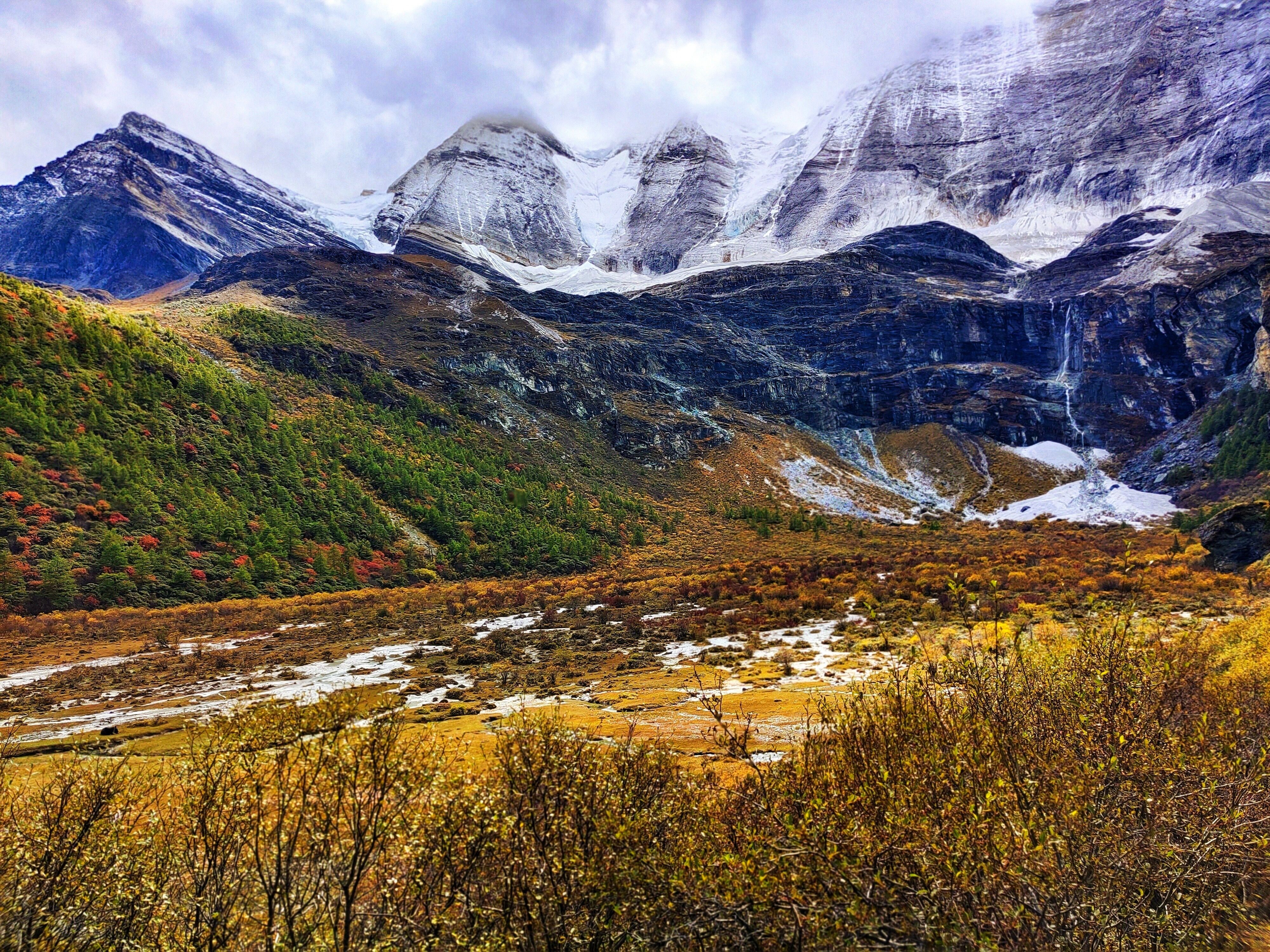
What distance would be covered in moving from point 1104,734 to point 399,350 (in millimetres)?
79086

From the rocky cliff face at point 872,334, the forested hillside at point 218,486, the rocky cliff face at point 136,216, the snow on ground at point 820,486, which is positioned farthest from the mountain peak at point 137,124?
the snow on ground at point 820,486

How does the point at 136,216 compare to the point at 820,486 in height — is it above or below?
above

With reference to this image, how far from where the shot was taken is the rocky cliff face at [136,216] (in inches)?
5487

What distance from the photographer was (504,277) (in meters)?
135

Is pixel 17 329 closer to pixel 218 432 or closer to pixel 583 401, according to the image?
pixel 218 432

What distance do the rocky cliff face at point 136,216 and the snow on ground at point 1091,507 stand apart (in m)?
170

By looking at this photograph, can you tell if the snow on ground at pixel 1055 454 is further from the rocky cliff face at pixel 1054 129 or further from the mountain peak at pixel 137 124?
the mountain peak at pixel 137 124

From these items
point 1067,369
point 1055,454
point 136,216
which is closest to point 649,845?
point 1055,454

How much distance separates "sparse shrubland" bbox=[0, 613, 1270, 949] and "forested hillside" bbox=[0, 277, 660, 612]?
3072 centimetres

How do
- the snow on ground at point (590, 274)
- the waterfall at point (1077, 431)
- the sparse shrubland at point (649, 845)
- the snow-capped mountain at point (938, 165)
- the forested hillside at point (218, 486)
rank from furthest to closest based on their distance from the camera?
the snow on ground at point (590, 274) → the snow-capped mountain at point (938, 165) → the waterfall at point (1077, 431) → the forested hillside at point (218, 486) → the sparse shrubland at point (649, 845)

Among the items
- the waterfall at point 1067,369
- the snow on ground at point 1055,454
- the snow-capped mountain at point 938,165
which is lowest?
the snow on ground at point 1055,454

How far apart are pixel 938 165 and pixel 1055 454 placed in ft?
337

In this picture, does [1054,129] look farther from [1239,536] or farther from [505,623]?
[505,623]

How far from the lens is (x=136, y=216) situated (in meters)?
142
